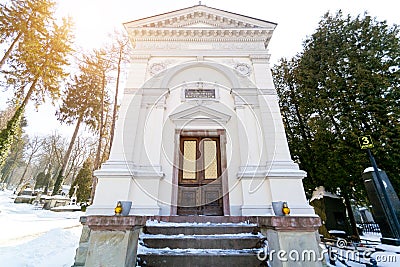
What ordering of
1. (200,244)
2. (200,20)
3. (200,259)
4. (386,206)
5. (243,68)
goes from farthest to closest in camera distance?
(200,20), (243,68), (386,206), (200,244), (200,259)

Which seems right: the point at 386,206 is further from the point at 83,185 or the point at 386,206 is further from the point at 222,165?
the point at 83,185

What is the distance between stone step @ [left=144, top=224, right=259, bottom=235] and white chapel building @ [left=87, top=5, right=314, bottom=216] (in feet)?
4.07

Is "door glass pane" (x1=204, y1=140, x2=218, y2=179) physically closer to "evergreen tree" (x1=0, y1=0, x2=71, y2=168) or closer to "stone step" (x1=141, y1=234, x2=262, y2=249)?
"stone step" (x1=141, y1=234, x2=262, y2=249)

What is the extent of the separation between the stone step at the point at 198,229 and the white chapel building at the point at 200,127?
1.24 metres

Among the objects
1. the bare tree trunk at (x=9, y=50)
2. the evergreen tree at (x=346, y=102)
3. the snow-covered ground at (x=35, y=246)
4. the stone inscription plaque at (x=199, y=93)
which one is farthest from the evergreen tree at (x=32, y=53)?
the evergreen tree at (x=346, y=102)

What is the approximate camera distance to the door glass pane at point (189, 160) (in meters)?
6.49

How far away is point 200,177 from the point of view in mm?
6438

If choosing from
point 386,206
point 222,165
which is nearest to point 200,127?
point 222,165

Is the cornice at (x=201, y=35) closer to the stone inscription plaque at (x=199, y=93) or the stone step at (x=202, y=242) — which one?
the stone inscription plaque at (x=199, y=93)

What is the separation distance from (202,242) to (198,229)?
37 cm

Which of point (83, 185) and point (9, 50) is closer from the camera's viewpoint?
point (9, 50)

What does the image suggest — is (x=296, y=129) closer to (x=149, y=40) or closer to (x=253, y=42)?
(x=253, y=42)

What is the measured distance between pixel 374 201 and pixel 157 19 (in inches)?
412

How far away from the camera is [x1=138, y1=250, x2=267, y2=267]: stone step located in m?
3.46
